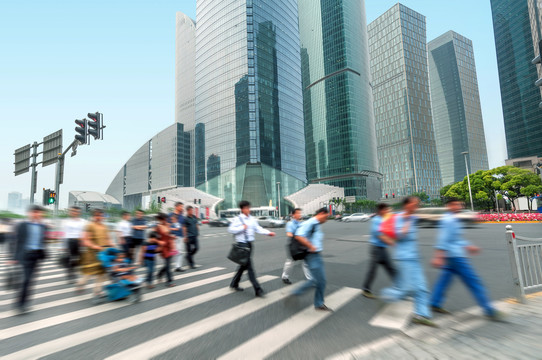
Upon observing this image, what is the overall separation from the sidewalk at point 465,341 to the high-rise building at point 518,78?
117m

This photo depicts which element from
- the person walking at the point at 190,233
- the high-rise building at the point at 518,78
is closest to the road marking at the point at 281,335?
the person walking at the point at 190,233

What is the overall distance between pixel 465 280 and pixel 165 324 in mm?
4142

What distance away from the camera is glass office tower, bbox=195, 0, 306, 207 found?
236ft

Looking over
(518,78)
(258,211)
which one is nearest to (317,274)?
(258,211)

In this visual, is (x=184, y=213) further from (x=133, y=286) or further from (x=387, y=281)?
(x=387, y=281)

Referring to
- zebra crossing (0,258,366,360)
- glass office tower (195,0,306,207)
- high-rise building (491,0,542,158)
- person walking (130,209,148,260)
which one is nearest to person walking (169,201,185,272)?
person walking (130,209,148,260)

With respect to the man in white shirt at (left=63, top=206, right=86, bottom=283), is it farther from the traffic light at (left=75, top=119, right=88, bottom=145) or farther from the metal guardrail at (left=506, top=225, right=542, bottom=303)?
the metal guardrail at (left=506, top=225, right=542, bottom=303)

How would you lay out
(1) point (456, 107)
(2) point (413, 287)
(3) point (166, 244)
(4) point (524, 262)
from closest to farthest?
(2) point (413, 287), (4) point (524, 262), (3) point (166, 244), (1) point (456, 107)

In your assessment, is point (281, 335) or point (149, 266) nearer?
point (281, 335)

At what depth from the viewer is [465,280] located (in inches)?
137

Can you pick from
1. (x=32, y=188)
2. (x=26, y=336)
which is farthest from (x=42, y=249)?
(x=32, y=188)

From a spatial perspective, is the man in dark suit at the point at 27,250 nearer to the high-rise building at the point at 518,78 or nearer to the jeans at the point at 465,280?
the jeans at the point at 465,280

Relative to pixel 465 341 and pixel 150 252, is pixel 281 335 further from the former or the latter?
pixel 150 252

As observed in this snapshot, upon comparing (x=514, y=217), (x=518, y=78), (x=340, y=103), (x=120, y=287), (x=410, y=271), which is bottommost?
(x=514, y=217)
